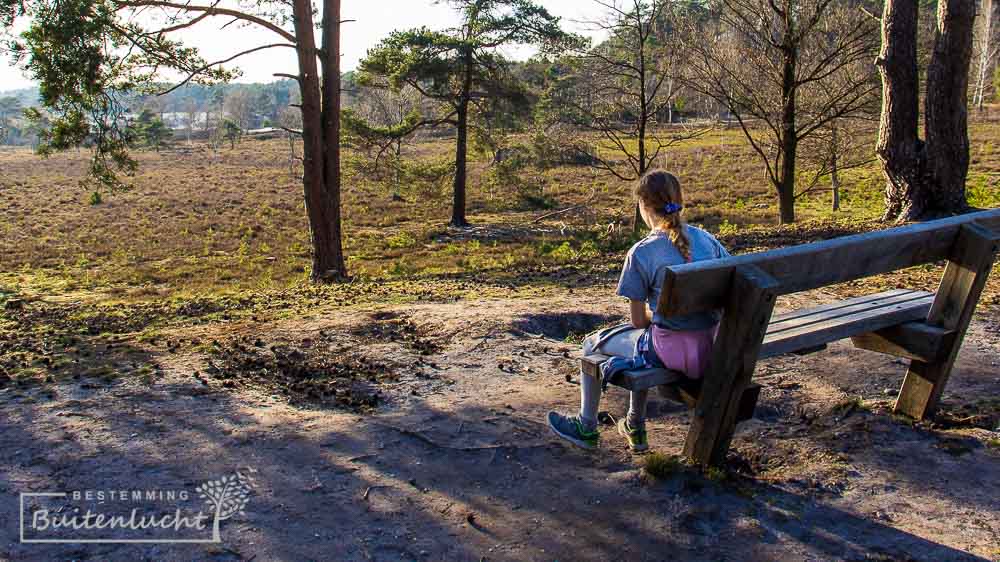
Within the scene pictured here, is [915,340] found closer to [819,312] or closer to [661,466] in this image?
[819,312]

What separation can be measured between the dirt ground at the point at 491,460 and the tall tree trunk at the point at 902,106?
173 inches

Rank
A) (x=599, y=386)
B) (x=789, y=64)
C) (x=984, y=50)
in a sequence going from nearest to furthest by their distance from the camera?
(x=599, y=386), (x=789, y=64), (x=984, y=50)

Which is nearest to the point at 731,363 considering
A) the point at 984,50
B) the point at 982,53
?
the point at 982,53

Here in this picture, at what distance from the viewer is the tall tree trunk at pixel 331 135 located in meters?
12.4

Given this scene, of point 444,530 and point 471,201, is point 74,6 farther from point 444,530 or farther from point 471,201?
point 471,201

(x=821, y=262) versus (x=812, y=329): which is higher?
(x=821, y=262)

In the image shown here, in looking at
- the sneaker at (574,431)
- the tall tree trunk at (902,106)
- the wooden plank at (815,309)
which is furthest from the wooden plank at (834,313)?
the tall tree trunk at (902,106)

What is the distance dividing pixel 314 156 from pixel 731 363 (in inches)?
398

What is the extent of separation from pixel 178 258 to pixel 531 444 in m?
20.0

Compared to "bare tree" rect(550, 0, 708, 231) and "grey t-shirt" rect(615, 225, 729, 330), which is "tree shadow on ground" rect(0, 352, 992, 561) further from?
"bare tree" rect(550, 0, 708, 231)

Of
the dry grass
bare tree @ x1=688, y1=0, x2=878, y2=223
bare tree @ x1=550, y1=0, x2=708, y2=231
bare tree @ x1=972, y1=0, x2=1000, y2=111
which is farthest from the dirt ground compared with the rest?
bare tree @ x1=972, y1=0, x2=1000, y2=111

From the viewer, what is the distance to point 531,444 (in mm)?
4203

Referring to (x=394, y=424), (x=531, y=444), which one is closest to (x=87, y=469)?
(x=394, y=424)

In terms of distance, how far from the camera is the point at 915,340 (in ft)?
13.6
